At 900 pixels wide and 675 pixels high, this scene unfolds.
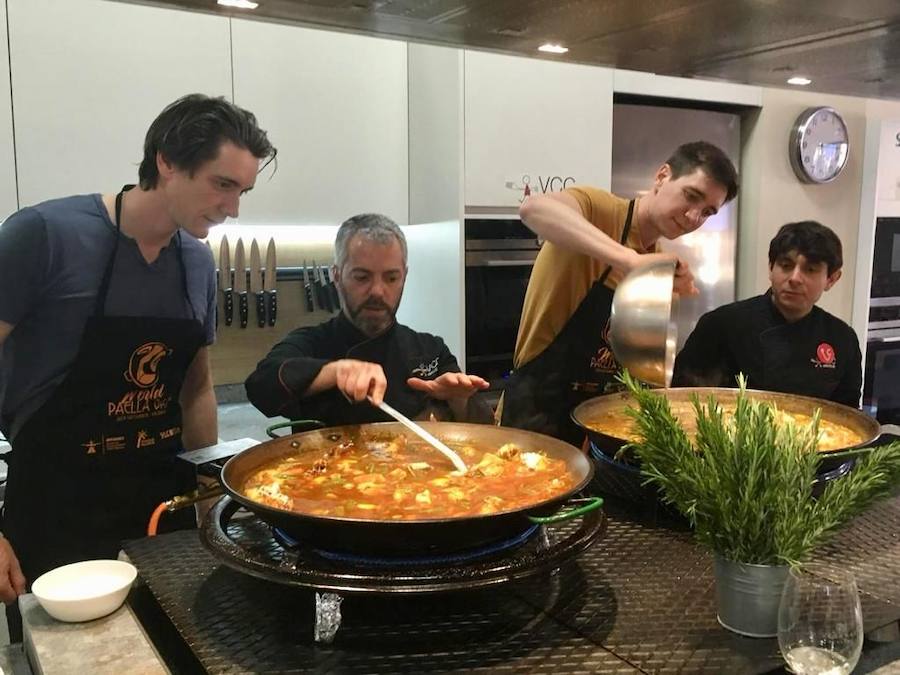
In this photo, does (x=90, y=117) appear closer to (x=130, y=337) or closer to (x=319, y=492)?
(x=130, y=337)

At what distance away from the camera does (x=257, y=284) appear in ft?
11.4

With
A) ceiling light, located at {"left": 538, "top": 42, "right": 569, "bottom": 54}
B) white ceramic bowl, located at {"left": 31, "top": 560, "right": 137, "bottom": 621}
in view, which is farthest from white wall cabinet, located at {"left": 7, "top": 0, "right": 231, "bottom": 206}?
white ceramic bowl, located at {"left": 31, "top": 560, "right": 137, "bottom": 621}

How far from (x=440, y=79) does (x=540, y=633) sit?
8.69ft

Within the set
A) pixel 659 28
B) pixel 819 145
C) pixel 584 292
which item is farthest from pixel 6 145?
pixel 819 145

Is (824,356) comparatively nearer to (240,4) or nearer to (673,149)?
(673,149)

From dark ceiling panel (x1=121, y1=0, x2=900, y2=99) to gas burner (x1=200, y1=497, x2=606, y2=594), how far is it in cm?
78

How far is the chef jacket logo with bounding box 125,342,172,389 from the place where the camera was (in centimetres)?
176

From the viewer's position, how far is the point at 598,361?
83.2 inches

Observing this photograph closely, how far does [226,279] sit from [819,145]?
122 inches

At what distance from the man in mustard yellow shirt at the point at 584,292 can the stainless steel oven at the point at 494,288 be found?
3.43ft

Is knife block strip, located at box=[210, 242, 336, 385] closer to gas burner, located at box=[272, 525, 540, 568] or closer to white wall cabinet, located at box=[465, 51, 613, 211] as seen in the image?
white wall cabinet, located at box=[465, 51, 613, 211]

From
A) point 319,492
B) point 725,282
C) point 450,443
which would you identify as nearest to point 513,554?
point 319,492

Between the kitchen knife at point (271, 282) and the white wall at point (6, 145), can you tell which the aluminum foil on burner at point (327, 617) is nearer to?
the white wall at point (6, 145)

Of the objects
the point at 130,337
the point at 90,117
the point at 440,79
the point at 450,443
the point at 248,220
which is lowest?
the point at 450,443
